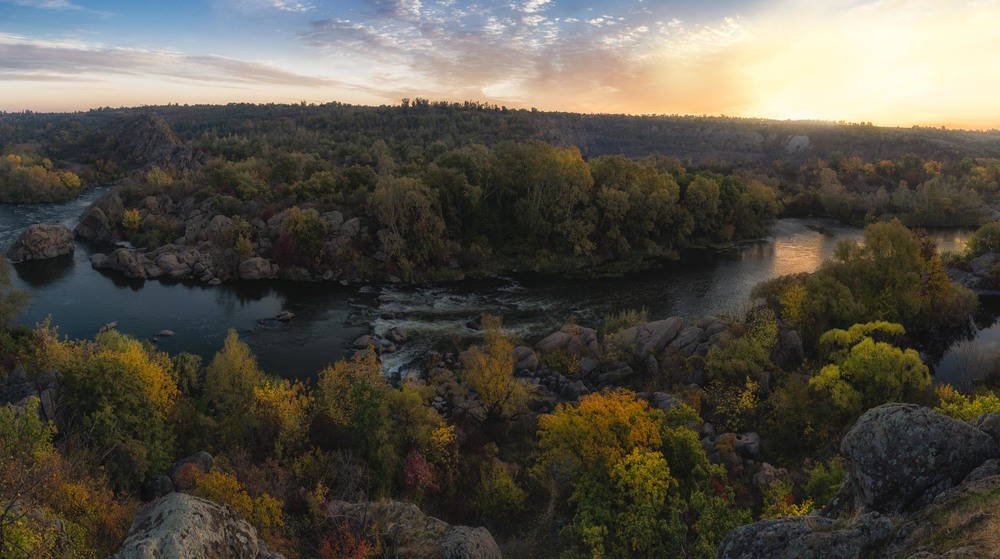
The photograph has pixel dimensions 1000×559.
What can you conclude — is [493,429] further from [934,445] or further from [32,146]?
[32,146]

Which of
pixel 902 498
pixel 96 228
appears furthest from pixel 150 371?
pixel 96 228

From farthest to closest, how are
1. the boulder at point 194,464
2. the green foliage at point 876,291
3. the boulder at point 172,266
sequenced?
1. the boulder at point 172,266
2. the green foliage at point 876,291
3. the boulder at point 194,464

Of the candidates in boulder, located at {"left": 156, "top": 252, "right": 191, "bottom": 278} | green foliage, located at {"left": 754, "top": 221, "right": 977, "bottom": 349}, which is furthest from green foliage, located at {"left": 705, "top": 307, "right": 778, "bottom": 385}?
boulder, located at {"left": 156, "top": 252, "right": 191, "bottom": 278}

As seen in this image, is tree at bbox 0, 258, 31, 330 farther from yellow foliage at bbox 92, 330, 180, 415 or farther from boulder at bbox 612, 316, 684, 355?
boulder at bbox 612, 316, 684, 355

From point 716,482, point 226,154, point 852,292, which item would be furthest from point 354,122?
point 716,482

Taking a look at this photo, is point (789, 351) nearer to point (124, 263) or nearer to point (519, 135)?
point (124, 263)

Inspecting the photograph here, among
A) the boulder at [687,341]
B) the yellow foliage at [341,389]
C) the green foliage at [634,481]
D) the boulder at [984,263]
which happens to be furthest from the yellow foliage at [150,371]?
the boulder at [984,263]

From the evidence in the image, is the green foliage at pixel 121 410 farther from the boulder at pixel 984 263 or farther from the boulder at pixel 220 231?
the boulder at pixel 984 263
